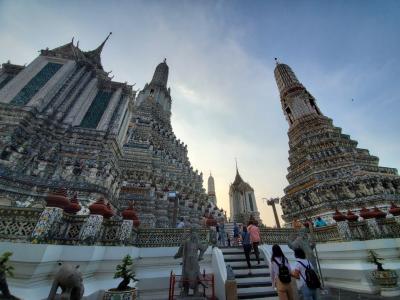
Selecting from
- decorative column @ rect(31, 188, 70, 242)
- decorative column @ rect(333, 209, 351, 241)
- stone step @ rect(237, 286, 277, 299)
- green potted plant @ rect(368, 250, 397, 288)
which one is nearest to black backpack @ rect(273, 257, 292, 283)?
stone step @ rect(237, 286, 277, 299)

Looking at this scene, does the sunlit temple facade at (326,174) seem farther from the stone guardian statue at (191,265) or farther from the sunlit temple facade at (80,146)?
the stone guardian statue at (191,265)

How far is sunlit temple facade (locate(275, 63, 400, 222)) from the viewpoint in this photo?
16.8 metres

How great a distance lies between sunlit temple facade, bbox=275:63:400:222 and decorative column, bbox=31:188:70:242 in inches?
754

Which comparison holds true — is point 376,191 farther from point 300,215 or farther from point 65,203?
point 65,203

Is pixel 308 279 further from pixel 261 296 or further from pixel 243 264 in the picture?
pixel 243 264

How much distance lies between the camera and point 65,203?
4.71m

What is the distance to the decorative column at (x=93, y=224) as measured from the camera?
16.3 ft

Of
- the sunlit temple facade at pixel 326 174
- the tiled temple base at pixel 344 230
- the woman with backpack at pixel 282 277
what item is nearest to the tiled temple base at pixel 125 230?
the woman with backpack at pixel 282 277

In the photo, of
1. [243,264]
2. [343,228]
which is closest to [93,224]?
[243,264]

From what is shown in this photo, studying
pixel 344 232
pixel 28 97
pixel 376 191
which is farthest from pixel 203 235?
pixel 28 97

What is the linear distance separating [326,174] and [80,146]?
2365cm

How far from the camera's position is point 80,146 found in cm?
1717

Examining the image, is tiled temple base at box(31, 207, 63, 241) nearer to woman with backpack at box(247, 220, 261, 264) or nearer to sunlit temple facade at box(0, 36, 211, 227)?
woman with backpack at box(247, 220, 261, 264)

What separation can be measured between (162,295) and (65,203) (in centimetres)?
433
